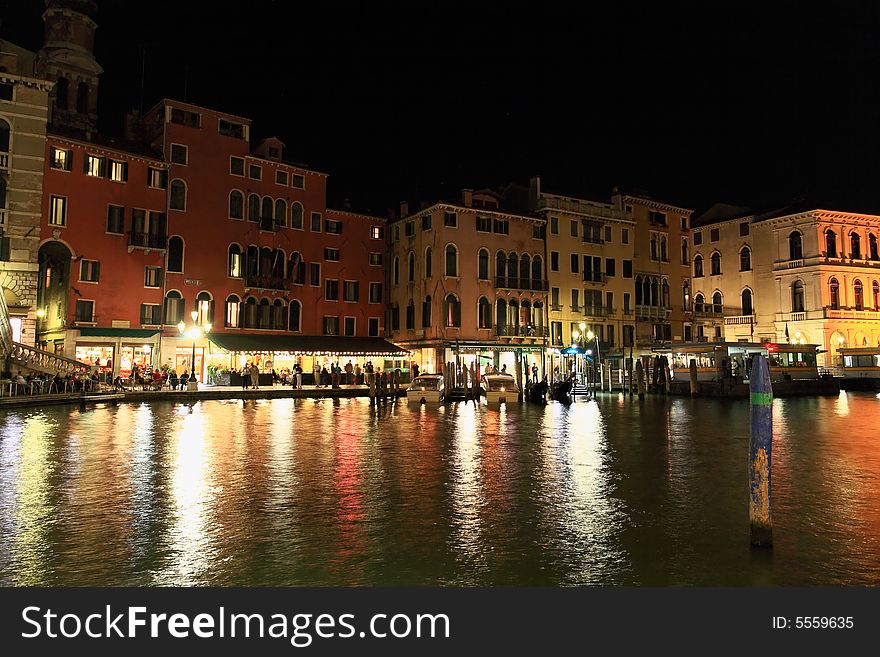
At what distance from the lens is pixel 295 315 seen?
4422 centimetres

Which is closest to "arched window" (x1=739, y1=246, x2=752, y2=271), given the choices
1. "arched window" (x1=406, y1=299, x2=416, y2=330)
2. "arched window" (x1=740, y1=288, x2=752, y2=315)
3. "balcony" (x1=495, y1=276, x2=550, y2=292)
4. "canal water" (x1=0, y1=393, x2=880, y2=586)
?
"arched window" (x1=740, y1=288, x2=752, y2=315)

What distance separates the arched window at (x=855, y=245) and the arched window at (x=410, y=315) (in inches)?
1429

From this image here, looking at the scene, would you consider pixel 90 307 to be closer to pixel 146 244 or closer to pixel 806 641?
pixel 146 244

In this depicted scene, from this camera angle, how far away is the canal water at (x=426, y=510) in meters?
5.18

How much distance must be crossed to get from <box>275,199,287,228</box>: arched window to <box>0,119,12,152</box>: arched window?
15.0m

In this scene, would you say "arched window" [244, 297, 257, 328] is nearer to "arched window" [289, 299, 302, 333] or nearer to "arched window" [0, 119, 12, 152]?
"arched window" [289, 299, 302, 333]

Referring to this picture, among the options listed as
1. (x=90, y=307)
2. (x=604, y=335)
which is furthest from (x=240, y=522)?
(x=604, y=335)

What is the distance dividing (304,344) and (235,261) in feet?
22.3

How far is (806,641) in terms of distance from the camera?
13.3ft

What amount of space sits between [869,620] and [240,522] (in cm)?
541

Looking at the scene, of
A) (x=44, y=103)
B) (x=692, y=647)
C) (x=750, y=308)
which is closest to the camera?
(x=692, y=647)

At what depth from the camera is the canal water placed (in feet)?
17.0

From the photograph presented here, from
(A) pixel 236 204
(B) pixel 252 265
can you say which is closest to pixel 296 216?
(A) pixel 236 204

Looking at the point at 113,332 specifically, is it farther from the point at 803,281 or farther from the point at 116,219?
the point at 803,281
